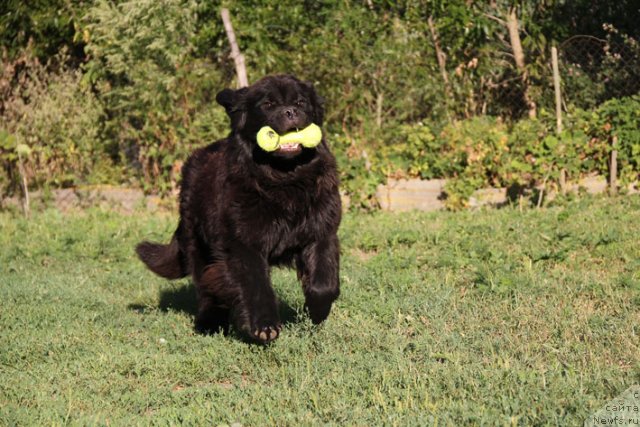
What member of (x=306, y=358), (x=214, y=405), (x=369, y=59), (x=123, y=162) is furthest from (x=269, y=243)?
(x=123, y=162)

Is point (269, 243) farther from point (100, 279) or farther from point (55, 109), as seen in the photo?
point (55, 109)

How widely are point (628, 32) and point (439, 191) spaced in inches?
134

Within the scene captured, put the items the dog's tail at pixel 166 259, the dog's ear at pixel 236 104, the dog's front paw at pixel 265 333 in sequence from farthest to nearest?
the dog's tail at pixel 166 259 < the dog's ear at pixel 236 104 < the dog's front paw at pixel 265 333

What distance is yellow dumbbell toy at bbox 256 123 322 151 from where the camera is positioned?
5.35 metres

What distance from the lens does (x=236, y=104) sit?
5.74 metres

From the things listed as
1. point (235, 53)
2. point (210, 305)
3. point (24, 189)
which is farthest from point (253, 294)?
point (24, 189)

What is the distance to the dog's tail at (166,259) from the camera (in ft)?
Answer: 22.1

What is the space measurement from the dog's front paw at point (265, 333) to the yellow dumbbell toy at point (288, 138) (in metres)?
1.09

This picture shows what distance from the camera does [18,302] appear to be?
691 cm

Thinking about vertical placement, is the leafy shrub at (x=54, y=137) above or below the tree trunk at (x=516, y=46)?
below

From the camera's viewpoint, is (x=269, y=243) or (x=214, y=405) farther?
(x=269, y=243)

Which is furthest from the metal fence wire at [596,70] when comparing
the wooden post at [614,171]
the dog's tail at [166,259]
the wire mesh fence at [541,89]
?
the dog's tail at [166,259]

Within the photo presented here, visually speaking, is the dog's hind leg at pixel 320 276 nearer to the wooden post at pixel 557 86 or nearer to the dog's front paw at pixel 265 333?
the dog's front paw at pixel 265 333

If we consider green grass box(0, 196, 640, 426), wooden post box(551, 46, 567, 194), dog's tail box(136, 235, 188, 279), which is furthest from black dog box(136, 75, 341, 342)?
wooden post box(551, 46, 567, 194)
